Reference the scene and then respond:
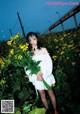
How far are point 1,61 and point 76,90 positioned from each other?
1486 millimetres

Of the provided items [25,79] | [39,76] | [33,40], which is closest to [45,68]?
[39,76]

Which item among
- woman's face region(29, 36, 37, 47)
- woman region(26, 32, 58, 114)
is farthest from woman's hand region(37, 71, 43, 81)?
woman's face region(29, 36, 37, 47)

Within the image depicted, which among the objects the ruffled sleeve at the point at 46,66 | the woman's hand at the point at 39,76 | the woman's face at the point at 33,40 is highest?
the woman's face at the point at 33,40

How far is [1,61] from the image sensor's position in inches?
194

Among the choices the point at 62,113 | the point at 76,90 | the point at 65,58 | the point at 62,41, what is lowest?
the point at 62,113

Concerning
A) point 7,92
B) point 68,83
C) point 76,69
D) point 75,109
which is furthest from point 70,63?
point 75,109

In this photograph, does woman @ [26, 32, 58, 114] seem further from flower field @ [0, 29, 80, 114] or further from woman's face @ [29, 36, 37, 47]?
flower field @ [0, 29, 80, 114]

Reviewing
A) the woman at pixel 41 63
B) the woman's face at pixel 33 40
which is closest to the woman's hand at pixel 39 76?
the woman at pixel 41 63

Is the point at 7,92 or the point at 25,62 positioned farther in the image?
the point at 7,92

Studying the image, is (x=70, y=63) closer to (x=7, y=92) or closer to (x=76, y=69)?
(x=76, y=69)

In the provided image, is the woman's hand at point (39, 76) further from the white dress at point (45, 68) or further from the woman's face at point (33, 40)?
the woman's face at point (33, 40)

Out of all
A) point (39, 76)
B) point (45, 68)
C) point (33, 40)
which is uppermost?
point (33, 40)

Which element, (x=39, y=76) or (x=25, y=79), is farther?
(x=25, y=79)

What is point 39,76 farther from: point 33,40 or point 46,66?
point 33,40
